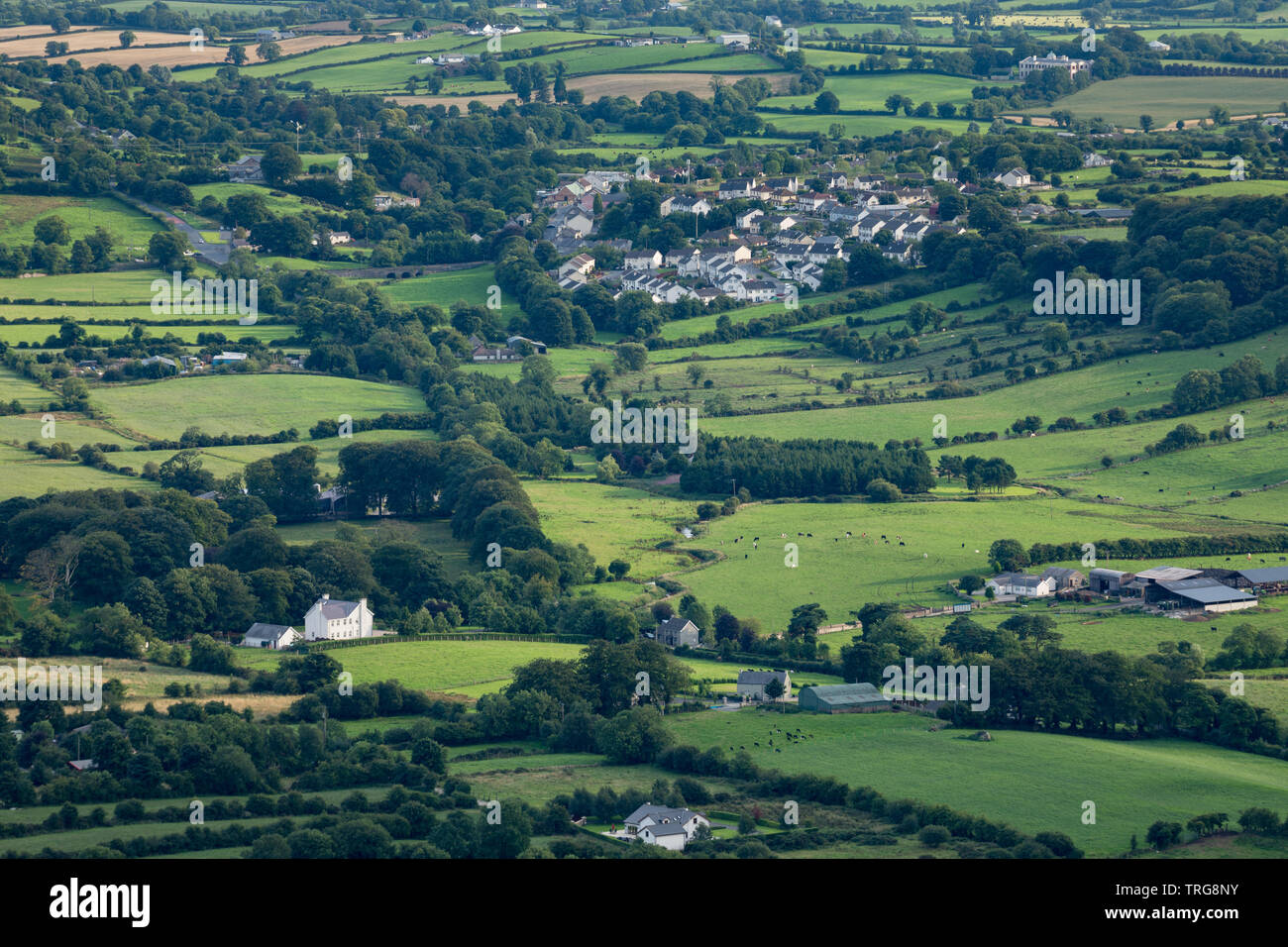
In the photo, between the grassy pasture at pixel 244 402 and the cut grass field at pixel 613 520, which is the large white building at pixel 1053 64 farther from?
the cut grass field at pixel 613 520

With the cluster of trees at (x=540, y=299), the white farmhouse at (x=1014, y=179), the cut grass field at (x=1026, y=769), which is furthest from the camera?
the white farmhouse at (x=1014, y=179)

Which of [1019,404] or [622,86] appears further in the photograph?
[622,86]

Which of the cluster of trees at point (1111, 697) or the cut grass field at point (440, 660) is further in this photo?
the cut grass field at point (440, 660)

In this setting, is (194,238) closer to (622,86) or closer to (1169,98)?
(622,86)

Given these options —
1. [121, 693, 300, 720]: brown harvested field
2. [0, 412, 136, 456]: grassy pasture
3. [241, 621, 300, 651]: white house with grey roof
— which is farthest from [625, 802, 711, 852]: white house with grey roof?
[0, 412, 136, 456]: grassy pasture

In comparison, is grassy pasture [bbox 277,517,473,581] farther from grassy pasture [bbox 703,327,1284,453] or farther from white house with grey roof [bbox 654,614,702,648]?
grassy pasture [bbox 703,327,1284,453]

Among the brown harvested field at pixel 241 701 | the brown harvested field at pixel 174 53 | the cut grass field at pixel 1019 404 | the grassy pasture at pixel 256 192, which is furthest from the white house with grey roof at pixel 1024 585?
the brown harvested field at pixel 174 53

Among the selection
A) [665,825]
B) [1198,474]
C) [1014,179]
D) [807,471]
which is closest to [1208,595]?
[1198,474]

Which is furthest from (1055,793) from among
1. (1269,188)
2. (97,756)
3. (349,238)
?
(349,238)

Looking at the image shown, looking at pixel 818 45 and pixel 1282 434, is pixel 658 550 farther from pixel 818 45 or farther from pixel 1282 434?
pixel 818 45
